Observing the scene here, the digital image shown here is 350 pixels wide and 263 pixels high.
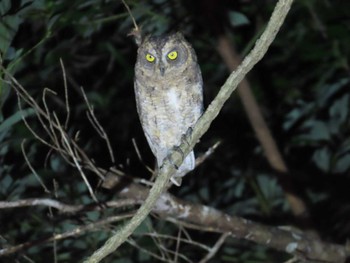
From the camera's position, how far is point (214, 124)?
15.0 ft

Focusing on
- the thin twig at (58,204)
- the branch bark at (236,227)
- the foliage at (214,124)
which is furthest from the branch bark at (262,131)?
the thin twig at (58,204)

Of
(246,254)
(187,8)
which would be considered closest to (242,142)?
(246,254)

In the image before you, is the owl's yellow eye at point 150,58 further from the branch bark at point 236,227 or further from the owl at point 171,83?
the branch bark at point 236,227

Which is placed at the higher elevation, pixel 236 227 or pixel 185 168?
pixel 185 168

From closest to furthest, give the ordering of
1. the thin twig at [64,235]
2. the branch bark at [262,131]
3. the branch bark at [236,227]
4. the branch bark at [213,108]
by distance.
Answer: the branch bark at [213,108] → the thin twig at [64,235] → the branch bark at [236,227] → the branch bark at [262,131]

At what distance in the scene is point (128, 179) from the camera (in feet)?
8.51

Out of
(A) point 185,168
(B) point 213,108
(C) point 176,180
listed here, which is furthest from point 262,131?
(B) point 213,108

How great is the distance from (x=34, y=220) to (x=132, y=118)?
128cm

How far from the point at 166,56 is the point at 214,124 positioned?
1.95 metres

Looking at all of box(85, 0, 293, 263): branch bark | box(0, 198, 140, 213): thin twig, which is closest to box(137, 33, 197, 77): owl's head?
box(0, 198, 140, 213): thin twig

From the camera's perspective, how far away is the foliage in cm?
301

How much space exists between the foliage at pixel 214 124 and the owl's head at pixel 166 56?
300mm

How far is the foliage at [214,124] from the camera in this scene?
9.89 ft

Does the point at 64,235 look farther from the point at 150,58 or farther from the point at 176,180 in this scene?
the point at 150,58
